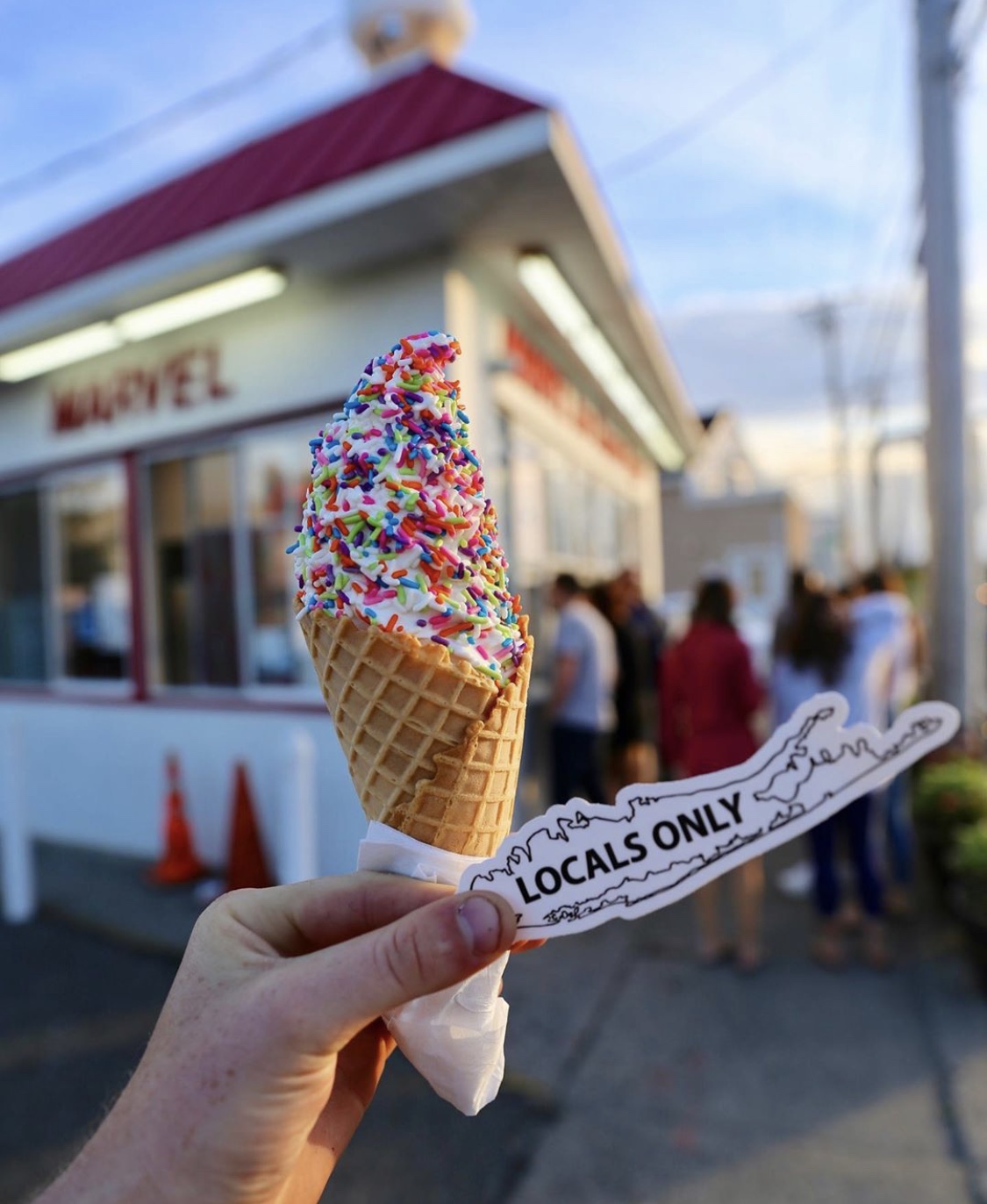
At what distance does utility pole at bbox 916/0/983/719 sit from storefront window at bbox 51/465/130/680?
6.02m

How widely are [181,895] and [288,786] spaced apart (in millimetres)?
Result: 1917

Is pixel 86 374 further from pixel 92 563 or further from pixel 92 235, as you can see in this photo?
pixel 92 563

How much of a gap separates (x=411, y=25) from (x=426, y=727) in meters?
7.19

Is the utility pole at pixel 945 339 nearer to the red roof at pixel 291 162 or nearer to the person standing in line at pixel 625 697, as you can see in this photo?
the person standing in line at pixel 625 697

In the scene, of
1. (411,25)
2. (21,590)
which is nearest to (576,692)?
(411,25)

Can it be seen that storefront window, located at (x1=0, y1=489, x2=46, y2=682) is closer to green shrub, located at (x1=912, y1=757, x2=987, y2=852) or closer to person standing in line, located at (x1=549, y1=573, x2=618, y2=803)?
person standing in line, located at (x1=549, y1=573, x2=618, y2=803)

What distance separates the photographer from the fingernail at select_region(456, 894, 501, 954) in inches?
43.7

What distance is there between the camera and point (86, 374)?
7.29 metres

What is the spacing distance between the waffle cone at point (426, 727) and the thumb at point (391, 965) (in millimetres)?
291

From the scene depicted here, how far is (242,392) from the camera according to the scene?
20.9ft

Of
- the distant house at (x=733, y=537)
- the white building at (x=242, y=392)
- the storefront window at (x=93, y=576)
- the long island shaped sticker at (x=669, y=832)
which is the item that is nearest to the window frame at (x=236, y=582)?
the white building at (x=242, y=392)

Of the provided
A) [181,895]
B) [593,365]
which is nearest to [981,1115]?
[181,895]

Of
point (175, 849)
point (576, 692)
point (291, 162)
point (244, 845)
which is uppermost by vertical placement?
point (291, 162)

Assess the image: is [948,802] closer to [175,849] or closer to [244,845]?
[244,845]
